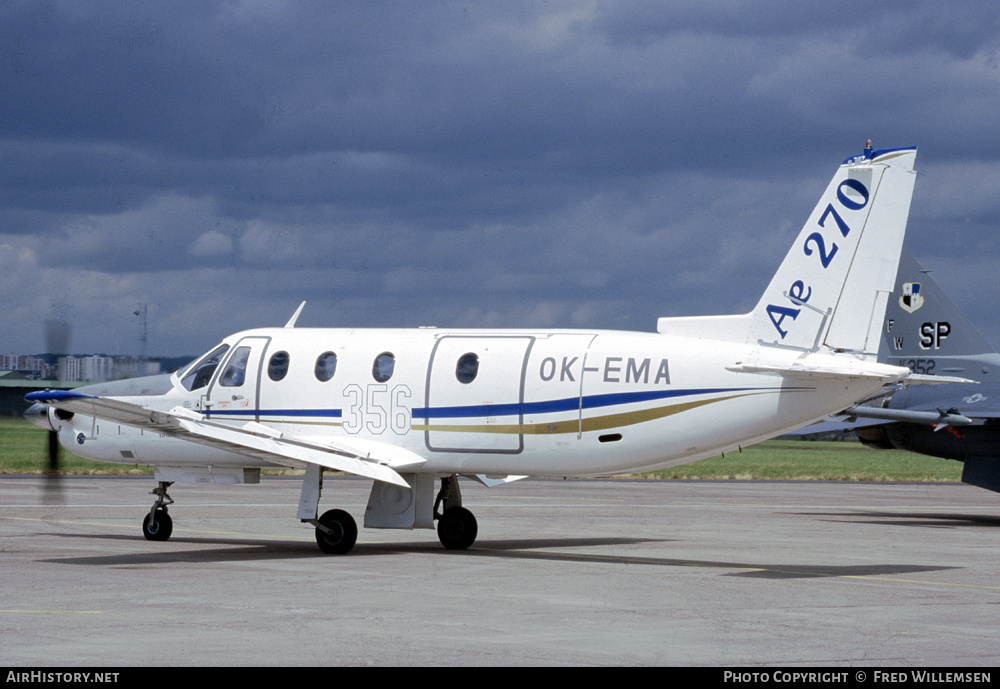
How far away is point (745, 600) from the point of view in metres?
15.2

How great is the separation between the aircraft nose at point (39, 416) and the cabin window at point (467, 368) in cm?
769

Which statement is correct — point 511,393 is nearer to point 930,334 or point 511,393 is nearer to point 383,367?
point 383,367

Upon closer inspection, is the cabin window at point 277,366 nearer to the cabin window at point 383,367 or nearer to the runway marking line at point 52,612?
the cabin window at point 383,367

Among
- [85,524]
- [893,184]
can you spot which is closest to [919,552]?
[893,184]

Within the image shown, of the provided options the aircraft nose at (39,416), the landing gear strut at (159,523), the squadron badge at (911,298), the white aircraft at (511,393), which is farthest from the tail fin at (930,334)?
the aircraft nose at (39,416)

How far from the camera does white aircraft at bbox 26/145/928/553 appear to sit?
18594 mm

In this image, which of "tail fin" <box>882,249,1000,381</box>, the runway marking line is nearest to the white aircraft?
the runway marking line

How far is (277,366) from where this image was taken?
22.0m

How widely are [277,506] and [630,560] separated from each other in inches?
559

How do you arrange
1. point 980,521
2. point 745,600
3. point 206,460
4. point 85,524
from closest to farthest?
point 745,600, point 206,460, point 85,524, point 980,521

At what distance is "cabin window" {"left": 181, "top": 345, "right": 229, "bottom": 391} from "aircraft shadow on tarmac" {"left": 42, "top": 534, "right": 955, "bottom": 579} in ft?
9.26

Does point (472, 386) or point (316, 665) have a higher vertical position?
point (472, 386)

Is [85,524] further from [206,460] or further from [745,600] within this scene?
[745,600]

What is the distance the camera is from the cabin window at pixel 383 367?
69.3 feet
